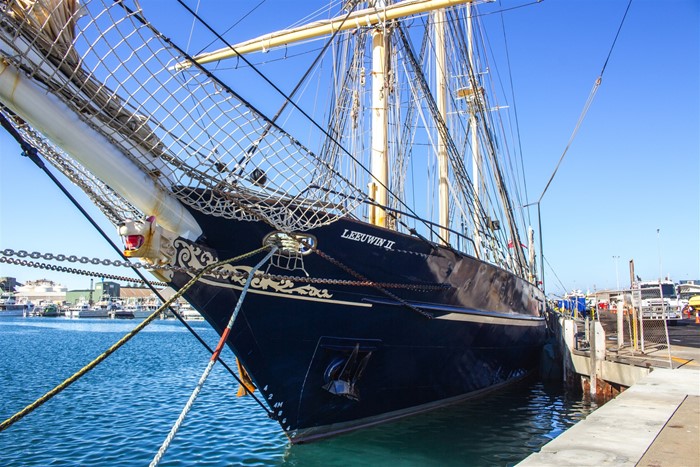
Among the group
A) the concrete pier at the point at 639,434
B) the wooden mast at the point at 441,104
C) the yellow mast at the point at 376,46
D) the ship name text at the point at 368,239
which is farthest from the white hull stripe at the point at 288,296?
the wooden mast at the point at 441,104

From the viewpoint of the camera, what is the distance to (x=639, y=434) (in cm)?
483

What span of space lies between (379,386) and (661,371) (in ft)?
18.0

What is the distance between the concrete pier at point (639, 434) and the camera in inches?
158

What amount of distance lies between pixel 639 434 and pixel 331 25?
31.2 ft

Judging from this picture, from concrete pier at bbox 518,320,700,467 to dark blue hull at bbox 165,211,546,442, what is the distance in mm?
2808

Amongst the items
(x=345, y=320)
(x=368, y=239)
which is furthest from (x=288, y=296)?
(x=368, y=239)

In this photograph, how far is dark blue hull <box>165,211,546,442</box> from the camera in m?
6.30

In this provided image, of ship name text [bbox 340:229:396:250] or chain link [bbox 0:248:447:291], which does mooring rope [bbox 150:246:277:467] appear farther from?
ship name text [bbox 340:229:396:250]

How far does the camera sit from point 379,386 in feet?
25.3

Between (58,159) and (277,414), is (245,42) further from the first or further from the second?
(277,414)

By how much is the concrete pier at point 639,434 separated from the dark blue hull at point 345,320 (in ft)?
9.21

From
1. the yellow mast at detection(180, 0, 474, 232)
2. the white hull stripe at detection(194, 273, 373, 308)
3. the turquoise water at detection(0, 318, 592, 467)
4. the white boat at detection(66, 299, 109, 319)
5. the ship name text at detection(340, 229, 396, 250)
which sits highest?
the yellow mast at detection(180, 0, 474, 232)

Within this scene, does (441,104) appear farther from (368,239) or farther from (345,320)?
(345,320)

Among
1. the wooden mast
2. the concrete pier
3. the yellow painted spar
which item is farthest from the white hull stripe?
the wooden mast
